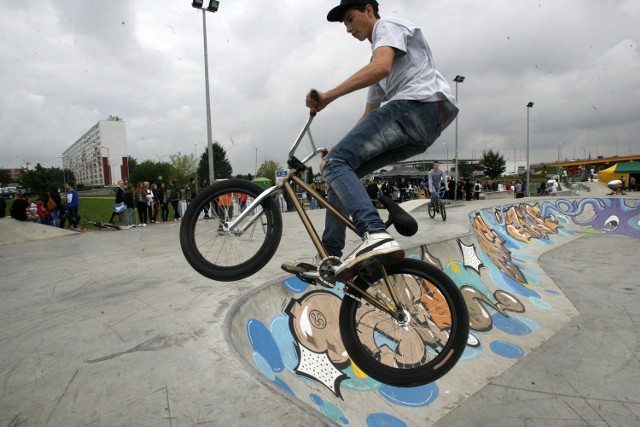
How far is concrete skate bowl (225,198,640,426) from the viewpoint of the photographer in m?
3.82

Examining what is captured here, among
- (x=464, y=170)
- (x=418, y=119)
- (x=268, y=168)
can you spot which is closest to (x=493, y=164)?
(x=464, y=170)

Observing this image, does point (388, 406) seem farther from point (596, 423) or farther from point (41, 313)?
point (41, 313)

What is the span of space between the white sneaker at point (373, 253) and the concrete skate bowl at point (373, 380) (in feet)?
2.72

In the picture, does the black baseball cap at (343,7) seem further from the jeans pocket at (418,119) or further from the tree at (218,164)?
the tree at (218,164)

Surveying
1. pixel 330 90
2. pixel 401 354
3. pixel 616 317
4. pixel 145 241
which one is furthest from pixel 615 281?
pixel 145 241

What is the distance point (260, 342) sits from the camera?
3967 mm

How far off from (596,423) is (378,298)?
11.4ft

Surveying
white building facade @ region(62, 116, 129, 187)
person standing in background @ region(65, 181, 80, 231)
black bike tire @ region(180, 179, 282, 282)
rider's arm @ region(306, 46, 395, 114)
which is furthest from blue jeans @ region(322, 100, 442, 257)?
white building facade @ region(62, 116, 129, 187)

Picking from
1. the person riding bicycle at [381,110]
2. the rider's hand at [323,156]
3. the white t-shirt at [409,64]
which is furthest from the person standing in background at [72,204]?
the white t-shirt at [409,64]

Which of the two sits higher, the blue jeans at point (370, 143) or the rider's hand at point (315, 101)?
the rider's hand at point (315, 101)

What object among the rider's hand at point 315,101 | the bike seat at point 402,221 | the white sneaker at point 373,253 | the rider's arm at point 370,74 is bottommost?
the white sneaker at point 373,253

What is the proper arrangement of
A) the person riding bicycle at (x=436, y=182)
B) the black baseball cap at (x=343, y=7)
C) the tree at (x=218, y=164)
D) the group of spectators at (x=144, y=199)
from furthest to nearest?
the tree at (x=218, y=164), the person riding bicycle at (x=436, y=182), the group of spectators at (x=144, y=199), the black baseball cap at (x=343, y=7)

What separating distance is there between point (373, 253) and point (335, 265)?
1.04ft

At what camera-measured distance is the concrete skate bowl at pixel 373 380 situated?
3822 millimetres
